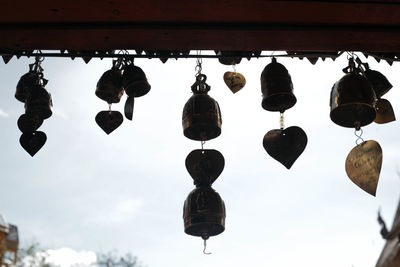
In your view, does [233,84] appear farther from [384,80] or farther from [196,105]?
[384,80]

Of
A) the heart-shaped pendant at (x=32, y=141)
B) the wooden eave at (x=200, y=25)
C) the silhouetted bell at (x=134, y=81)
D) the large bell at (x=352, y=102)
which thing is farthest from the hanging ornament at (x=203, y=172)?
the heart-shaped pendant at (x=32, y=141)

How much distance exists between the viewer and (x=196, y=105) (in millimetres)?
3516

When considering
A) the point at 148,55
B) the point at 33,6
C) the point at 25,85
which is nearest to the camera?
the point at 33,6

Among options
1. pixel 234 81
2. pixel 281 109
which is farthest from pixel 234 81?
pixel 281 109

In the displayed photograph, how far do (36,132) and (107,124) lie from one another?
17.4 inches

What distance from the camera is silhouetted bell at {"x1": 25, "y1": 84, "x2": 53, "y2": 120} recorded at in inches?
147

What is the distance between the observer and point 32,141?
3.63m

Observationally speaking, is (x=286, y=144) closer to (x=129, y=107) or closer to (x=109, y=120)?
(x=129, y=107)

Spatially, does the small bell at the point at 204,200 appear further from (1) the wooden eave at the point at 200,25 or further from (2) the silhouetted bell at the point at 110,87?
(1) the wooden eave at the point at 200,25

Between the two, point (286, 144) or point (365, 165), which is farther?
point (286, 144)

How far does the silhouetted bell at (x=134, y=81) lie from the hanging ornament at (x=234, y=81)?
615 mm

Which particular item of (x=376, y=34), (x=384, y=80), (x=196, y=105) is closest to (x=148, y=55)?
(x=196, y=105)

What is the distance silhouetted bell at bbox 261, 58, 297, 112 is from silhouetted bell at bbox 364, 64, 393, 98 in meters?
0.56

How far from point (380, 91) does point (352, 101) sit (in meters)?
0.59
